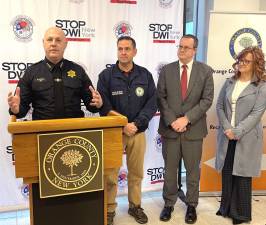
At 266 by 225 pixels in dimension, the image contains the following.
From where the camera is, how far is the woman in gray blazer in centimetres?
282

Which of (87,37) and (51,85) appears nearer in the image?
(51,85)

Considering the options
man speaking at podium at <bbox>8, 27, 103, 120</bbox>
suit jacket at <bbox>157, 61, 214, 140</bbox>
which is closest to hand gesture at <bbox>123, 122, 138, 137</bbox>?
suit jacket at <bbox>157, 61, 214, 140</bbox>

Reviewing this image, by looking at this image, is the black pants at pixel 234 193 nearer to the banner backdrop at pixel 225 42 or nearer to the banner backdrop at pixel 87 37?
the banner backdrop at pixel 225 42

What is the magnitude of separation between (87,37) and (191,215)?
190 centimetres

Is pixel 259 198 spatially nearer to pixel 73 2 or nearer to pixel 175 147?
pixel 175 147

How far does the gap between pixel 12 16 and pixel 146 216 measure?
7.00 ft

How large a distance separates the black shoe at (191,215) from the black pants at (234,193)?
29cm

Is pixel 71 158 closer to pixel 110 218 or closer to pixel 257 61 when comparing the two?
pixel 110 218

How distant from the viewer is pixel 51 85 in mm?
2283

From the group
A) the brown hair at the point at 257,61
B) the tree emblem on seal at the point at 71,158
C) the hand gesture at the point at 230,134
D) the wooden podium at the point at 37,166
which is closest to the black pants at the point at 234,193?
the hand gesture at the point at 230,134

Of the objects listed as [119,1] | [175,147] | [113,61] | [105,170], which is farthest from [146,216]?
[119,1]

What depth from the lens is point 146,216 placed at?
3.02 metres

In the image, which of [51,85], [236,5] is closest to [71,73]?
[51,85]

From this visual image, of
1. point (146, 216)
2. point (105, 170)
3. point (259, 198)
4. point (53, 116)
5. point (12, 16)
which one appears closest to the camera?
point (105, 170)
